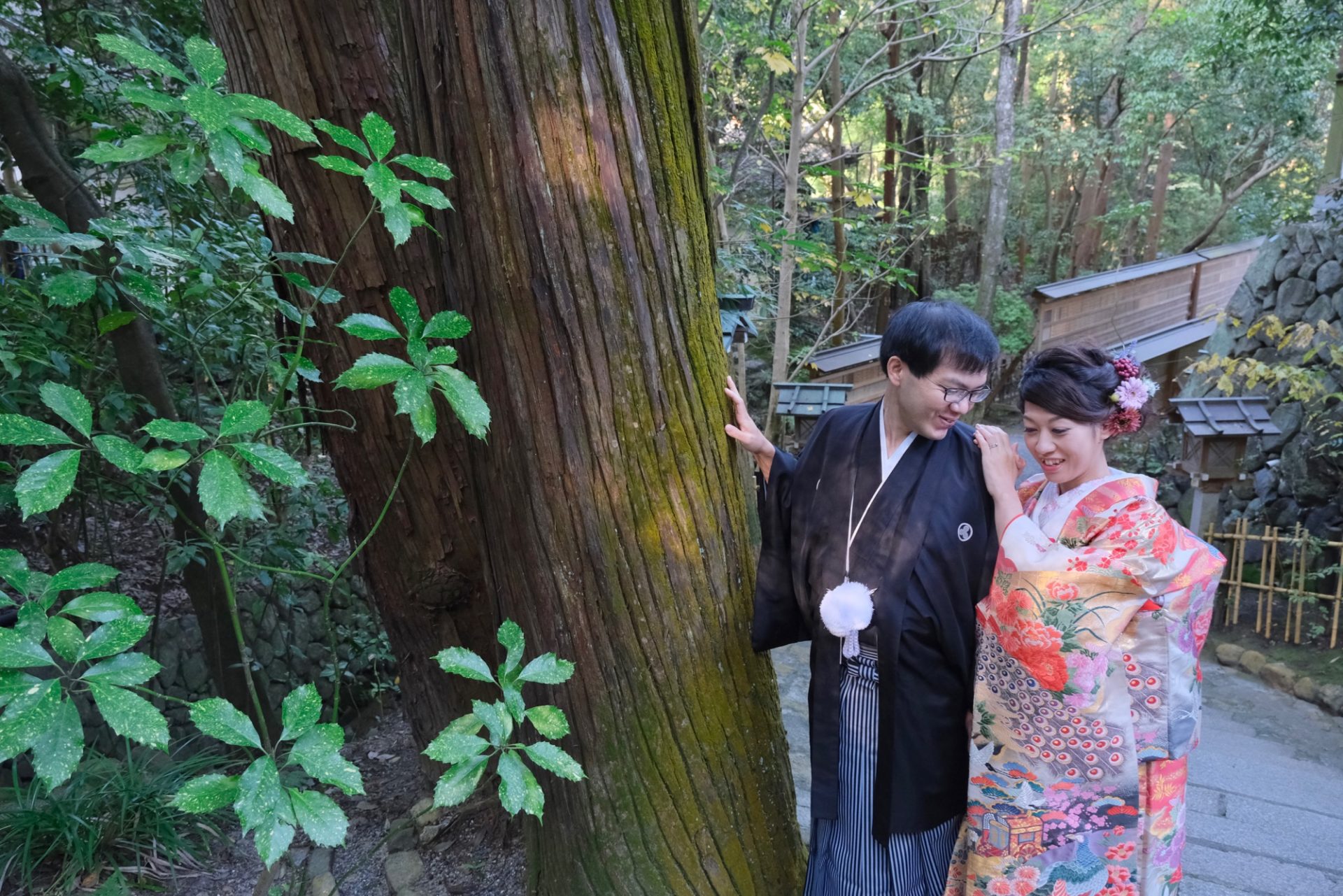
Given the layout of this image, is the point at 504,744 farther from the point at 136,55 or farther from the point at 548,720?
the point at 136,55

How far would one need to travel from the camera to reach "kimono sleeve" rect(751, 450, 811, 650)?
1.86 m

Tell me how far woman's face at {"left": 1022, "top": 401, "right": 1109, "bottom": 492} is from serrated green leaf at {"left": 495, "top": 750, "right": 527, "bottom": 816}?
1319 mm

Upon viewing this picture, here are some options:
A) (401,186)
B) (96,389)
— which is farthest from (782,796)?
(96,389)

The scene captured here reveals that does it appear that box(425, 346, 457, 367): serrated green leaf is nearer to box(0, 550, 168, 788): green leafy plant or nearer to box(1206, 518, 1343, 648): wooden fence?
box(0, 550, 168, 788): green leafy plant

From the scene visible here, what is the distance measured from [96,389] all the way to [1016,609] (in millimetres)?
3483

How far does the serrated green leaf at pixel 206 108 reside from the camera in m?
1.01

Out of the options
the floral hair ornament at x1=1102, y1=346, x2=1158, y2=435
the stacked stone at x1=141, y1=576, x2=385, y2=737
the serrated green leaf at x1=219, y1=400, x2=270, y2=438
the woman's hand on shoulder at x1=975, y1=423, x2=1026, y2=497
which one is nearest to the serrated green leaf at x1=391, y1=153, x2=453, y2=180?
the serrated green leaf at x1=219, y1=400, x2=270, y2=438

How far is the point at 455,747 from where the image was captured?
121 cm

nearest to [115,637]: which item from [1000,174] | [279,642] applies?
[279,642]

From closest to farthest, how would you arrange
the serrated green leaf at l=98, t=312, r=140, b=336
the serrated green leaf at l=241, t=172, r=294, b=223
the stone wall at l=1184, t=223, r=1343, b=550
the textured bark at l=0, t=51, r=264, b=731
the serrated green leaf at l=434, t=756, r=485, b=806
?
the serrated green leaf at l=241, t=172, r=294, b=223 < the serrated green leaf at l=434, t=756, r=485, b=806 < the serrated green leaf at l=98, t=312, r=140, b=336 < the textured bark at l=0, t=51, r=264, b=731 < the stone wall at l=1184, t=223, r=1343, b=550

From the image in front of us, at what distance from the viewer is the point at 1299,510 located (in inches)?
268

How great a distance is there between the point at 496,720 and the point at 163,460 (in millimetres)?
587

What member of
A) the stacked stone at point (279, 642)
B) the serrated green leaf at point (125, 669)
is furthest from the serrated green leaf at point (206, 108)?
the stacked stone at point (279, 642)

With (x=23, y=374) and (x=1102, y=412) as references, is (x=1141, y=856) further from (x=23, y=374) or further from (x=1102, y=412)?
(x=23, y=374)
